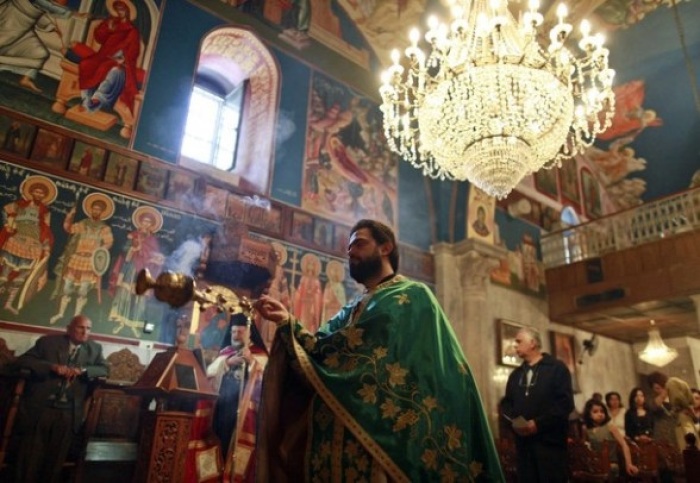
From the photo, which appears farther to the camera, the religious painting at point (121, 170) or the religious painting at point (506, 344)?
the religious painting at point (506, 344)

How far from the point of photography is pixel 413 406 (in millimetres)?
2479

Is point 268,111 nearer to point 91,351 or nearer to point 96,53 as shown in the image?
point 96,53

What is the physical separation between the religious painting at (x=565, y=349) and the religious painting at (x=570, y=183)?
3.96 metres

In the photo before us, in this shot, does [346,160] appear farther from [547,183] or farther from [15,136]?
[547,183]

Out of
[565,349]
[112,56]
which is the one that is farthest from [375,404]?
[565,349]

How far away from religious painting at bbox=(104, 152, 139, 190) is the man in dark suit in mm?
1922

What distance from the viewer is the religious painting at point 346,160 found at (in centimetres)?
916

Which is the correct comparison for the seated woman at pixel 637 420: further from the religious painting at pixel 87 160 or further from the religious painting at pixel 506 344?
the religious painting at pixel 87 160

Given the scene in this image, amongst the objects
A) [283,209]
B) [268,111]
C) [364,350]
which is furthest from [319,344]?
[268,111]

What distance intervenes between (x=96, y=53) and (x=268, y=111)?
111 inches

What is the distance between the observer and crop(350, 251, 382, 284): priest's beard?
3.08 metres

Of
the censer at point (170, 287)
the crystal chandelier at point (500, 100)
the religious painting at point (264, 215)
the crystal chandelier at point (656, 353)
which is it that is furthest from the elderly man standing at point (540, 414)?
the crystal chandelier at point (656, 353)

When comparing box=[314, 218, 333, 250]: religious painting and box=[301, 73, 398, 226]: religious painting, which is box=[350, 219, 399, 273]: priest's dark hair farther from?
box=[301, 73, 398, 226]: religious painting

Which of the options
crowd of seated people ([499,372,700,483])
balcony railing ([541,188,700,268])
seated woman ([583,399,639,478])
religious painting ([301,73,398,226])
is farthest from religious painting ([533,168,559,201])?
seated woman ([583,399,639,478])
